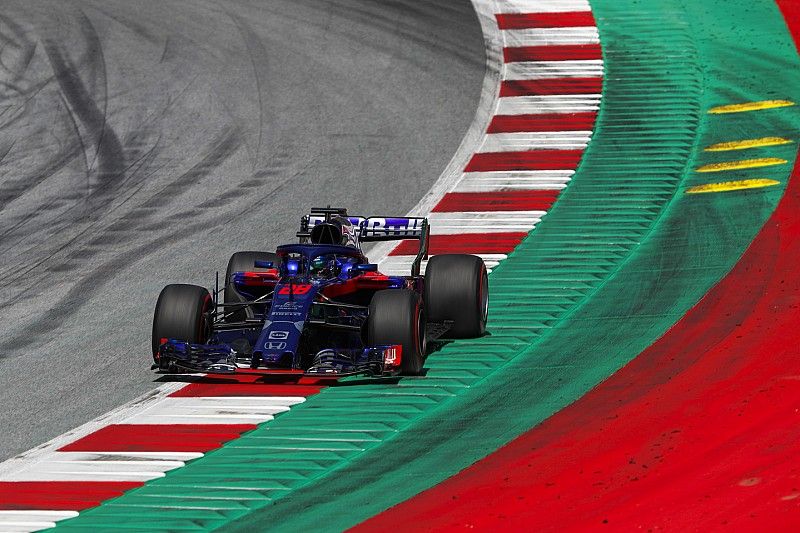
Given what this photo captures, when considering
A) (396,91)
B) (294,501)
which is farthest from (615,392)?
(396,91)

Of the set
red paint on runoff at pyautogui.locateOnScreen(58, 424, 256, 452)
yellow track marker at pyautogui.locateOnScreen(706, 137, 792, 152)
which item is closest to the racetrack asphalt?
red paint on runoff at pyautogui.locateOnScreen(58, 424, 256, 452)

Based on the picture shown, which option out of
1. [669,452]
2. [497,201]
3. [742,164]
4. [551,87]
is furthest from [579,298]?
[551,87]

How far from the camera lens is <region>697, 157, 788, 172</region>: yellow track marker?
73.4 ft

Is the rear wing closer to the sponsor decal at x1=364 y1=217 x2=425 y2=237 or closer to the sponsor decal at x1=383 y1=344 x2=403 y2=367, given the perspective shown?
the sponsor decal at x1=364 y1=217 x2=425 y2=237

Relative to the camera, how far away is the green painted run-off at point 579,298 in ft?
41.5

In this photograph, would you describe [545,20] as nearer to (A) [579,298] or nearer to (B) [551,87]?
(B) [551,87]

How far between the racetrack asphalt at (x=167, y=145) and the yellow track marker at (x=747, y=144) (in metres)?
4.20

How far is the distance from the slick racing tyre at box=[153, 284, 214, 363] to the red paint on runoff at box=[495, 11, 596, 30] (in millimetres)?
14971

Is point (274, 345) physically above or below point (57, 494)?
above

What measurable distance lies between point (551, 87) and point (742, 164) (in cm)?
481

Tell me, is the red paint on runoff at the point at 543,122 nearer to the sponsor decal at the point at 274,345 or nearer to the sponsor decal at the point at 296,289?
the sponsor decal at the point at 296,289

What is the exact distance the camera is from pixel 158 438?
14.1 metres

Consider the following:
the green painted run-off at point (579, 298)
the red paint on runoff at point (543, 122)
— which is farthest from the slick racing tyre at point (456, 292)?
the red paint on runoff at point (543, 122)

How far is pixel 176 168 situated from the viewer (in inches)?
926
